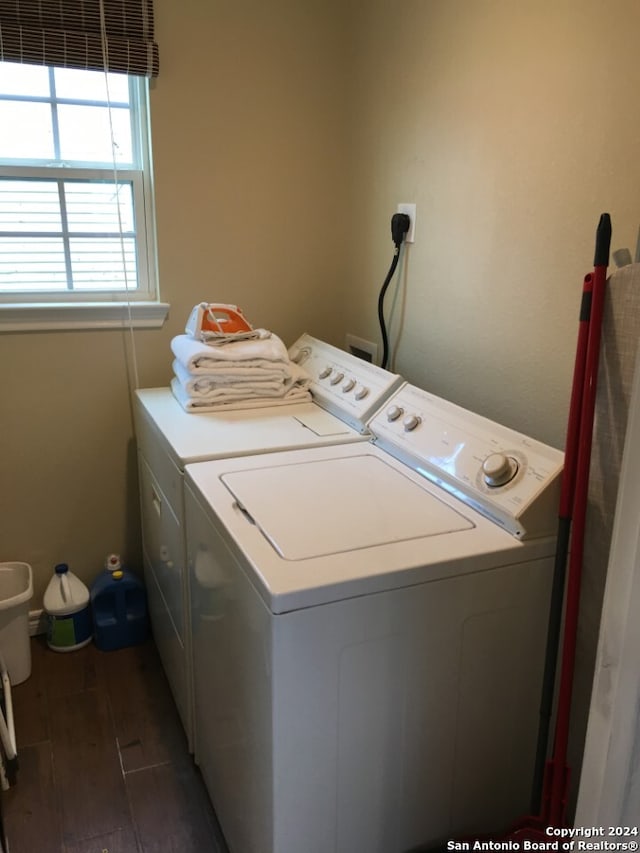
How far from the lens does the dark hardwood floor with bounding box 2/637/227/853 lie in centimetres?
162

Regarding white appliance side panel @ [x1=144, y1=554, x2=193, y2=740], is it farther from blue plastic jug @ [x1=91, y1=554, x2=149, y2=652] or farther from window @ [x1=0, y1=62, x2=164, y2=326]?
window @ [x1=0, y1=62, x2=164, y2=326]

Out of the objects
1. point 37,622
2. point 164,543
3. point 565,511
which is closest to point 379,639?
point 565,511

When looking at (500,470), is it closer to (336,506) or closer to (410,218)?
(336,506)

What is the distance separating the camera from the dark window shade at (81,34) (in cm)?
191

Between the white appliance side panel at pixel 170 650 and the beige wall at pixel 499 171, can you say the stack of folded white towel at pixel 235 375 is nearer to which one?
the beige wall at pixel 499 171

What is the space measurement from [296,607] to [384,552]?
7.7 inches

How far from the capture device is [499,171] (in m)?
1.63

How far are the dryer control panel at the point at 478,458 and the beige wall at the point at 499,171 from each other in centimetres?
20

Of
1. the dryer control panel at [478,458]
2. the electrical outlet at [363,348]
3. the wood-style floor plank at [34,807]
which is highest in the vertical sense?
the electrical outlet at [363,348]

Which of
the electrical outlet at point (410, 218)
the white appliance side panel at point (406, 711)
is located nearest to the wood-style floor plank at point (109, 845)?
the white appliance side panel at point (406, 711)

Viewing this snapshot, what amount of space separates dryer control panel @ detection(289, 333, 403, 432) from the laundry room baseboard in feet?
4.11

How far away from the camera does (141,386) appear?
234cm

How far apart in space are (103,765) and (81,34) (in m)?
2.06

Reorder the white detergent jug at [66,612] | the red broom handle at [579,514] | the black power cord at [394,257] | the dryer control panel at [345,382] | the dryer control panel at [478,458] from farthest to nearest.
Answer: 1. the white detergent jug at [66,612]
2. the black power cord at [394,257]
3. the dryer control panel at [345,382]
4. the dryer control panel at [478,458]
5. the red broom handle at [579,514]
